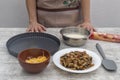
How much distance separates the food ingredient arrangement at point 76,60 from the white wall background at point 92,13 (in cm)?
100

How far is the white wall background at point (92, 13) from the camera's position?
188 centimetres

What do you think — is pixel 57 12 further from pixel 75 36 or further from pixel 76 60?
pixel 76 60

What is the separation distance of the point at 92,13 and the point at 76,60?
107 cm

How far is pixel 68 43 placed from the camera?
110 cm

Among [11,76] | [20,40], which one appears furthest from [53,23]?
[11,76]

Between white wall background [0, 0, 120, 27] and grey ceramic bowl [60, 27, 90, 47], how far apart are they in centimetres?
77

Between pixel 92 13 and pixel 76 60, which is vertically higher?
pixel 76 60

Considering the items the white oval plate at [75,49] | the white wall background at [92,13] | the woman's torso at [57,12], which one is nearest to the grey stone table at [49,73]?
the white oval plate at [75,49]

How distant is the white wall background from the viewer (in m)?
1.88

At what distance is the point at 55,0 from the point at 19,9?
22.9 inches

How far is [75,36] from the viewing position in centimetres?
115

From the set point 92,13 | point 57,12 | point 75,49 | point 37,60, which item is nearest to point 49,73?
point 37,60

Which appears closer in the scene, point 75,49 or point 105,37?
point 75,49

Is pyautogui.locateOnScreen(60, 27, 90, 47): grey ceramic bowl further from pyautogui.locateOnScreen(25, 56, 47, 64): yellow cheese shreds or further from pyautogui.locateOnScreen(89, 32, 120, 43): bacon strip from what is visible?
pyautogui.locateOnScreen(25, 56, 47, 64): yellow cheese shreds
